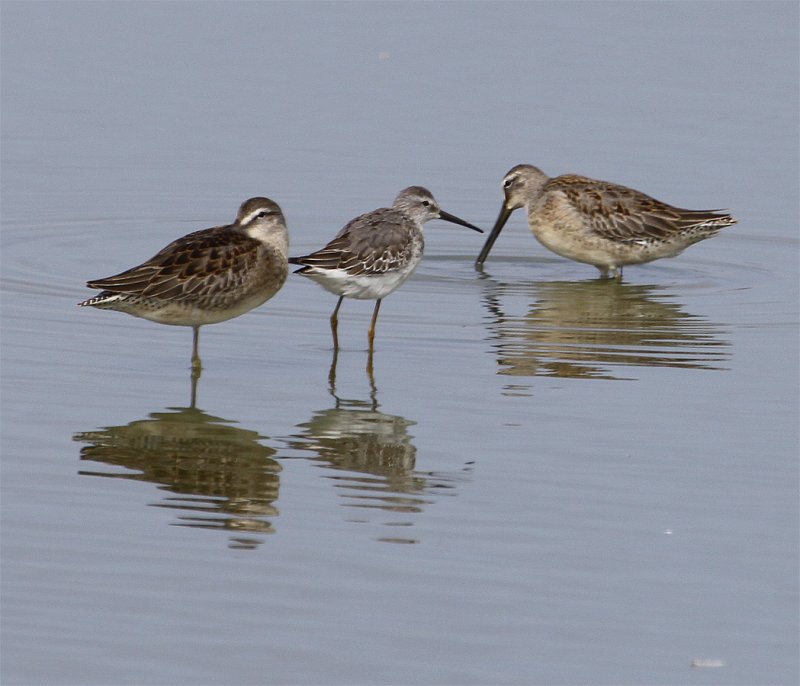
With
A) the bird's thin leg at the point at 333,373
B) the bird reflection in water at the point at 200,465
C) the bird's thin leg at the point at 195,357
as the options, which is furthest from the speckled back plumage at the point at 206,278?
the bird reflection in water at the point at 200,465

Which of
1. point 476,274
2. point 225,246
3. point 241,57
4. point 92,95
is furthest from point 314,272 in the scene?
point 241,57

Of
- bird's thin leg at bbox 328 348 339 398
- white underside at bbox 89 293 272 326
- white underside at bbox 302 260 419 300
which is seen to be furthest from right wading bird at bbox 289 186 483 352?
white underside at bbox 89 293 272 326

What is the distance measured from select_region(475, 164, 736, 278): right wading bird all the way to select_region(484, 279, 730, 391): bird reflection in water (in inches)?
20.3

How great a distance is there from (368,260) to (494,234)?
206 inches

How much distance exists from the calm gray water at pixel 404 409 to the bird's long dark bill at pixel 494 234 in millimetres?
258

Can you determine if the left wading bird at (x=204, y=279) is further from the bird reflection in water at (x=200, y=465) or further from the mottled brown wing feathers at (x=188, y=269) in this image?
the bird reflection in water at (x=200, y=465)

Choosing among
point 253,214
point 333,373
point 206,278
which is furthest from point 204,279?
point 333,373

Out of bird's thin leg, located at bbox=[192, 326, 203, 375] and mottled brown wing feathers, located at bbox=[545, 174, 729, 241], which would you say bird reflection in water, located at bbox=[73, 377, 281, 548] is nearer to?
bird's thin leg, located at bbox=[192, 326, 203, 375]

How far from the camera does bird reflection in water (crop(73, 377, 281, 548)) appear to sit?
8617mm

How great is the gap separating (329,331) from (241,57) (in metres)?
13.0

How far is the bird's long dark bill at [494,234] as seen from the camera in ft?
57.1

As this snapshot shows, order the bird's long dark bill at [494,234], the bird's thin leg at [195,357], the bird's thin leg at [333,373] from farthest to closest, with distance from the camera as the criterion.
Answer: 1. the bird's long dark bill at [494,234]
2. the bird's thin leg at [195,357]
3. the bird's thin leg at [333,373]

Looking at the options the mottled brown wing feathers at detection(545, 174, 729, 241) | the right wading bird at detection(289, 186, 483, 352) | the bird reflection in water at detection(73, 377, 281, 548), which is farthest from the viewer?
the mottled brown wing feathers at detection(545, 174, 729, 241)

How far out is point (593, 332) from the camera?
1391 centimetres
